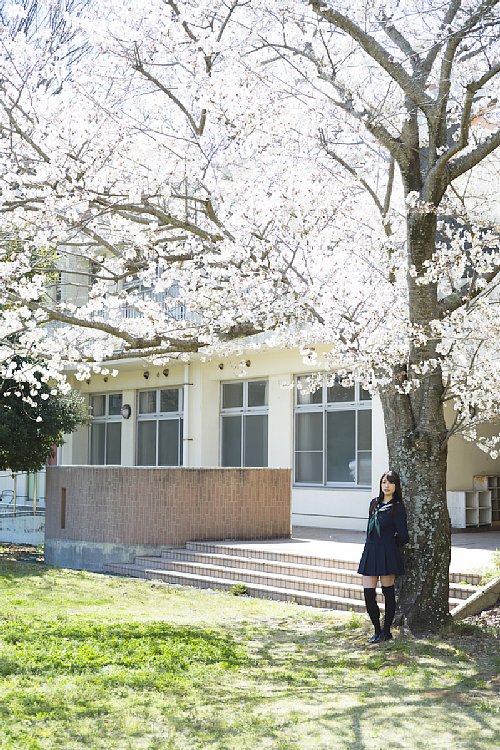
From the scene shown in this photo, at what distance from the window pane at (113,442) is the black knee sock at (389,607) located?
1829cm

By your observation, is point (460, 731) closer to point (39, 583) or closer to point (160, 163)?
point (160, 163)

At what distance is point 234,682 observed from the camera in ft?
23.3

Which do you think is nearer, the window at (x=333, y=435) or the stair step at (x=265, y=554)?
the stair step at (x=265, y=554)

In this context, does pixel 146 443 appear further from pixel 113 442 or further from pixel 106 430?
pixel 106 430

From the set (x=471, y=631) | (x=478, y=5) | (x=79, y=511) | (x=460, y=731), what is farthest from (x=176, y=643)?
(x=79, y=511)

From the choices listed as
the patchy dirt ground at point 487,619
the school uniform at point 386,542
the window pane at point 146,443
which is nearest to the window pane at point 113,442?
the window pane at point 146,443

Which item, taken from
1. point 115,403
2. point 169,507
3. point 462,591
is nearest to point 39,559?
point 169,507

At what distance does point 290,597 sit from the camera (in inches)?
478

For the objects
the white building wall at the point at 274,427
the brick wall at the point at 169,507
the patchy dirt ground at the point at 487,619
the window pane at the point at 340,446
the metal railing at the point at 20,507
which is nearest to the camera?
the patchy dirt ground at the point at 487,619

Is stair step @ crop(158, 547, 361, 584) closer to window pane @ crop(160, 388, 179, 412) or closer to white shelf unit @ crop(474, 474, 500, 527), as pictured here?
white shelf unit @ crop(474, 474, 500, 527)

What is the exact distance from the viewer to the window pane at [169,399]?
80.3ft

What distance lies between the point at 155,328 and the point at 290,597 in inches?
160

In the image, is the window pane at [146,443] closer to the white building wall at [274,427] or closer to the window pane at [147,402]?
the white building wall at [274,427]

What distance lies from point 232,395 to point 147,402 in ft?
12.4
